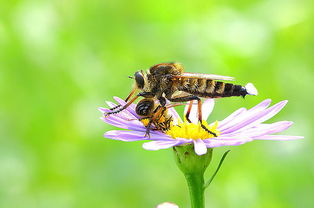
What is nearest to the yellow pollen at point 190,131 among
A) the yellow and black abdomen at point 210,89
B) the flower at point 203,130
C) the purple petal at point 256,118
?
the flower at point 203,130

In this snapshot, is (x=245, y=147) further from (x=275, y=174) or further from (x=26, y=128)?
(x=26, y=128)

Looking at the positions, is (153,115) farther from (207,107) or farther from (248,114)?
(207,107)

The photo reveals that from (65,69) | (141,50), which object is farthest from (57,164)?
(141,50)

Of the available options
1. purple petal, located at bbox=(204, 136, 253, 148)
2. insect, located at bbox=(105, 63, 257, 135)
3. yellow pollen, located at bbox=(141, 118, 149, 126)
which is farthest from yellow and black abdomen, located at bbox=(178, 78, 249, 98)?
purple petal, located at bbox=(204, 136, 253, 148)

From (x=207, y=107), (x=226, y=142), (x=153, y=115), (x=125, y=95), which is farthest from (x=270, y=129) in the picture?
(x=125, y=95)

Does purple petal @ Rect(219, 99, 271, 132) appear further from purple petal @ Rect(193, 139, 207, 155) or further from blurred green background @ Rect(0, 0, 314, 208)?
blurred green background @ Rect(0, 0, 314, 208)

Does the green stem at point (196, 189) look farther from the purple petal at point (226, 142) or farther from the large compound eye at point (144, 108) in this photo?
the large compound eye at point (144, 108)
